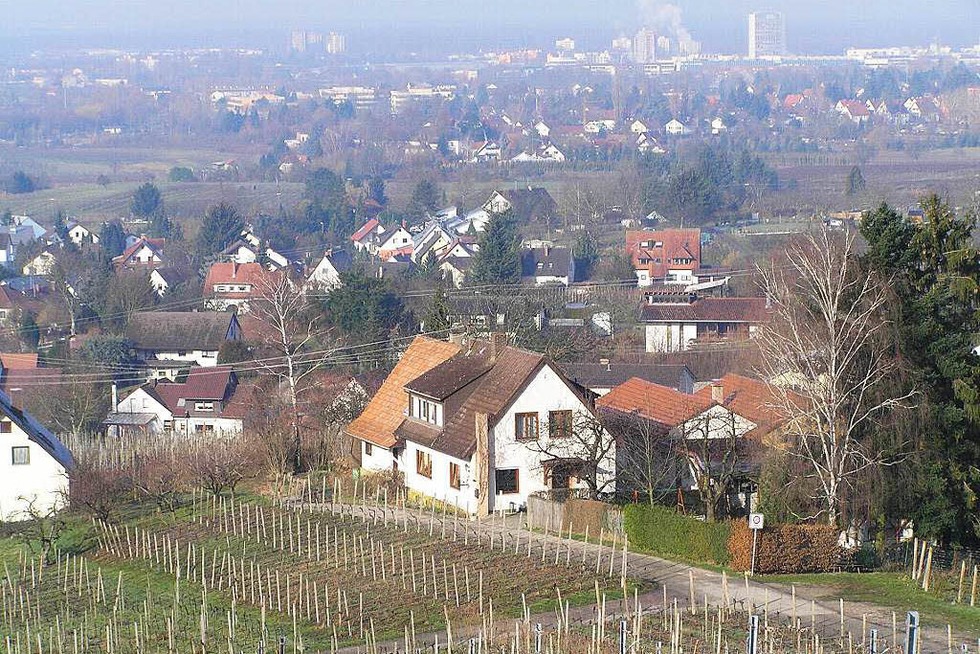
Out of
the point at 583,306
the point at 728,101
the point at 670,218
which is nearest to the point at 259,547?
the point at 583,306

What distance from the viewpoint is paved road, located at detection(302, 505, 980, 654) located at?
16.7 meters

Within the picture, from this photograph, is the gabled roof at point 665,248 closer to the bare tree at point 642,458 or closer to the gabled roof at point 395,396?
the gabled roof at point 395,396

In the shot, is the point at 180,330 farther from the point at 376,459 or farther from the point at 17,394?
the point at 376,459

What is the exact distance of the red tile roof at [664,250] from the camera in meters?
67.2

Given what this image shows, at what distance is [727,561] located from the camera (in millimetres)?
19969

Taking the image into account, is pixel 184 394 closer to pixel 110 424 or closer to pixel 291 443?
pixel 110 424

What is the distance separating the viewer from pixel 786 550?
19625 millimetres

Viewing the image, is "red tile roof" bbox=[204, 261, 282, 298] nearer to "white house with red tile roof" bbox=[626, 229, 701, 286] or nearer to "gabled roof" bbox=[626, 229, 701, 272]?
"white house with red tile roof" bbox=[626, 229, 701, 286]

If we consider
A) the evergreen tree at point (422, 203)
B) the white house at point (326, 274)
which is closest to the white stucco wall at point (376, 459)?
the white house at point (326, 274)

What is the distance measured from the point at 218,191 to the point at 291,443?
277 ft

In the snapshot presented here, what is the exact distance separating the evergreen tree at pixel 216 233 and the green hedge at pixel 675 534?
2332 inches

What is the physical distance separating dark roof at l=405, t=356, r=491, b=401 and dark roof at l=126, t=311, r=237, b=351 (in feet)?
85.1

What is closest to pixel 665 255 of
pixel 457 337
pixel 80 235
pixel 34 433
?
pixel 80 235

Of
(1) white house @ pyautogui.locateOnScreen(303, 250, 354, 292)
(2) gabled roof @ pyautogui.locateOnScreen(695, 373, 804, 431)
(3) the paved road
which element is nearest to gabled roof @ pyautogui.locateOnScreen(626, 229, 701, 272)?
(1) white house @ pyautogui.locateOnScreen(303, 250, 354, 292)
